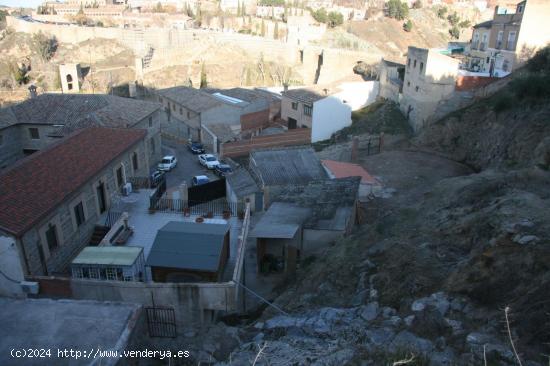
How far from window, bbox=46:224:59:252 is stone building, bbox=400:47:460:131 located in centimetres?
2606

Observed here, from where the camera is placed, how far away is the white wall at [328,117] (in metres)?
35.1

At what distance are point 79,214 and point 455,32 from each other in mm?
102279

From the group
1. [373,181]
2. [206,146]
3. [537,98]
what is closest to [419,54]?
[537,98]

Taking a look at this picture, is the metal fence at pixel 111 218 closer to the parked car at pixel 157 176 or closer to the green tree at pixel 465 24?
the parked car at pixel 157 176

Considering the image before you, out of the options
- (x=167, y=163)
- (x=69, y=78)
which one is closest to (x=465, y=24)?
(x=69, y=78)

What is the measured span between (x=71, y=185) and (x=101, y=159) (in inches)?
106

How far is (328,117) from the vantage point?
35.7 metres

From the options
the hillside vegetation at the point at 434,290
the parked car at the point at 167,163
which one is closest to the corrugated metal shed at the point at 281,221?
the hillside vegetation at the point at 434,290

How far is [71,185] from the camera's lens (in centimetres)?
1377

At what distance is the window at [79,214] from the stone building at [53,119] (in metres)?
11.4

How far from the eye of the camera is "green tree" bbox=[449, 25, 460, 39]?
3723 inches

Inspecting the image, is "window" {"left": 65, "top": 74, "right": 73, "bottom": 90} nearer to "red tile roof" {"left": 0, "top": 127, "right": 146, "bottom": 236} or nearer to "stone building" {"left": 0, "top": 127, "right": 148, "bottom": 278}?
"red tile roof" {"left": 0, "top": 127, "right": 146, "bottom": 236}

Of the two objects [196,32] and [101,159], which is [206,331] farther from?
[196,32]

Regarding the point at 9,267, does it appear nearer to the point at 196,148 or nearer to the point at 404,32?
the point at 196,148
